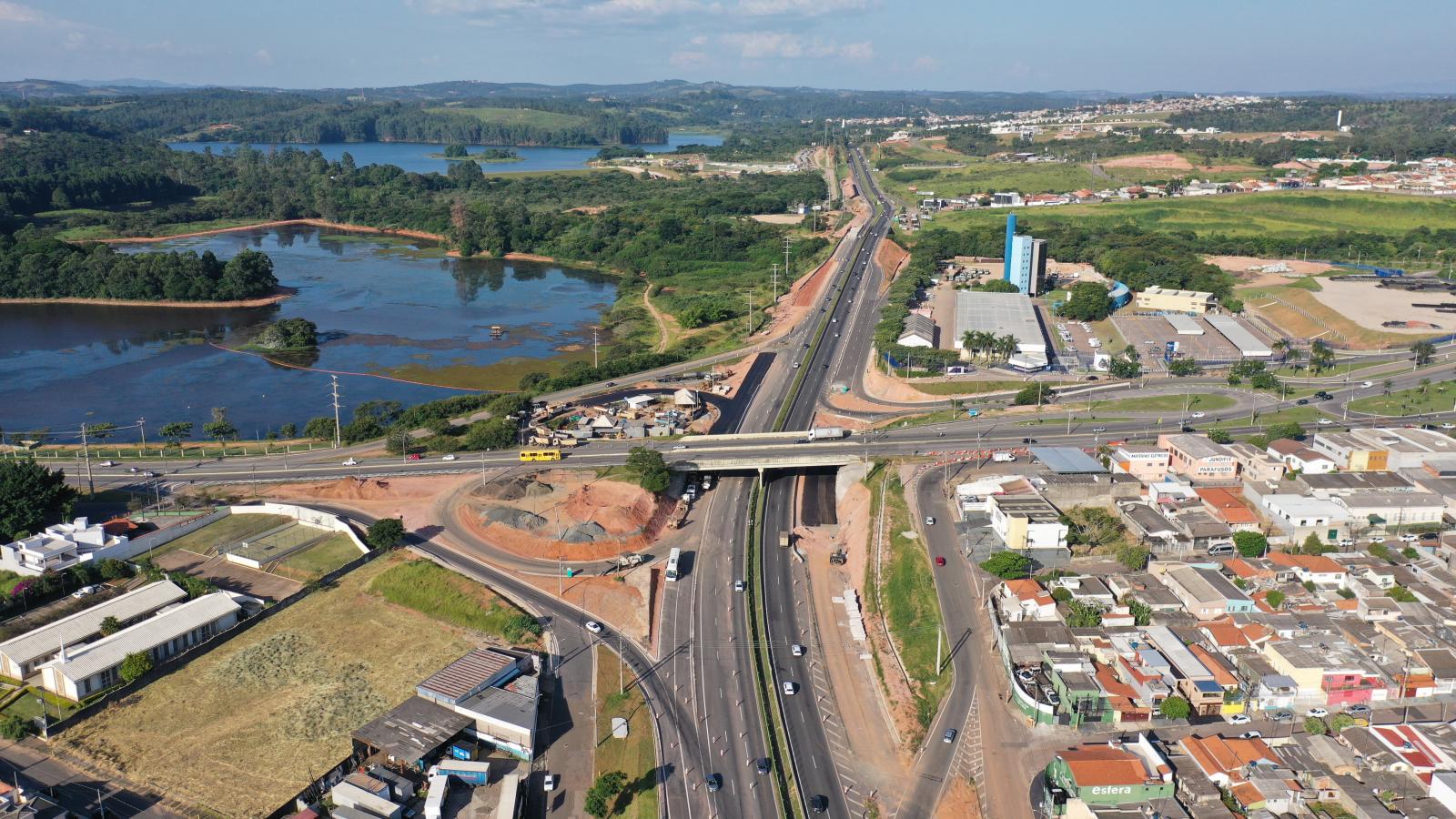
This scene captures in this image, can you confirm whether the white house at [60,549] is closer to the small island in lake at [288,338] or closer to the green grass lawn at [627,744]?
the green grass lawn at [627,744]

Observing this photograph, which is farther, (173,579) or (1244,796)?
(173,579)

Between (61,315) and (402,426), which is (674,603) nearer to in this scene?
(402,426)

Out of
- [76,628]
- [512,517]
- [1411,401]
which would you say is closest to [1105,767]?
[512,517]

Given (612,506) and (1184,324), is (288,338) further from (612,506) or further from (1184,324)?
(1184,324)

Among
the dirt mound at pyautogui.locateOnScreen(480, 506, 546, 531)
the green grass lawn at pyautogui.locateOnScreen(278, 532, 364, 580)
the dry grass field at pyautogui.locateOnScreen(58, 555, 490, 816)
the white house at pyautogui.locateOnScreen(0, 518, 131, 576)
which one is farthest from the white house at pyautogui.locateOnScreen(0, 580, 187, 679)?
the dirt mound at pyautogui.locateOnScreen(480, 506, 546, 531)

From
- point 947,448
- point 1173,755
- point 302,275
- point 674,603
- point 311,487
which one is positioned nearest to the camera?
point 1173,755

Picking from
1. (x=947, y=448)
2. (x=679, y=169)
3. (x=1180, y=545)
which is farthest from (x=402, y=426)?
(x=679, y=169)
